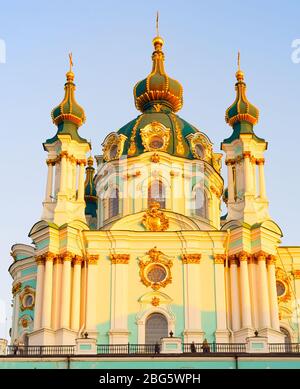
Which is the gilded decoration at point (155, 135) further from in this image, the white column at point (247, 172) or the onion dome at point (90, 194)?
the onion dome at point (90, 194)

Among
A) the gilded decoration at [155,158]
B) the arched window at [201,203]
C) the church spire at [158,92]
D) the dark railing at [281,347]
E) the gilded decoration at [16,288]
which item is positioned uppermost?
the church spire at [158,92]

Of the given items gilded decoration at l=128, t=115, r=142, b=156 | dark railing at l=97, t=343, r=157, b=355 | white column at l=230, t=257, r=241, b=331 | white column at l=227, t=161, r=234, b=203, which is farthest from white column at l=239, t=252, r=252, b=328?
gilded decoration at l=128, t=115, r=142, b=156

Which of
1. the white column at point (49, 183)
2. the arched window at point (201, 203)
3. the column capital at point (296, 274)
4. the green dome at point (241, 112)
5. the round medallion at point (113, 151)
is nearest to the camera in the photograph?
the column capital at point (296, 274)

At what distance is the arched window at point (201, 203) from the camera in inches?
1437

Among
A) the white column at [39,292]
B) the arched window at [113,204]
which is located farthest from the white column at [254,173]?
the white column at [39,292]

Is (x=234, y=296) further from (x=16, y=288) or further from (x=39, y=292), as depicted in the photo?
(x=16, y=288)

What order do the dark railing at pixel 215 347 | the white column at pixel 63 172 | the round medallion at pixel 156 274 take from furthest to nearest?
1. the white column at pixel 63 172
2. the round medallion at pixel 156 274
3. the dark railing at pixel 215 347

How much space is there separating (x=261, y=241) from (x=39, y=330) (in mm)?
9089

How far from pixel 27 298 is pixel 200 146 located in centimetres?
1034

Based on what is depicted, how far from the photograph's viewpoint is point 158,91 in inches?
1594

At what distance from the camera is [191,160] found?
36812 mm

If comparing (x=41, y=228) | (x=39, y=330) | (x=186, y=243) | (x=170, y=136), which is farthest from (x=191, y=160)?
(x=39, y=330)

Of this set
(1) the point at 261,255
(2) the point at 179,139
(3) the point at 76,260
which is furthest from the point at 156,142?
(1) the point at 261,255

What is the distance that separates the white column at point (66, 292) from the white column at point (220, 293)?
5.64 meters
